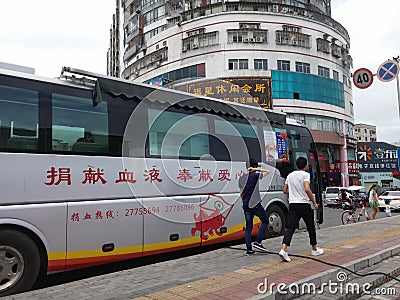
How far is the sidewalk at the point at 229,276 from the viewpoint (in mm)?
4277

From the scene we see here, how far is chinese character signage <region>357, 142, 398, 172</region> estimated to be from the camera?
159 ft

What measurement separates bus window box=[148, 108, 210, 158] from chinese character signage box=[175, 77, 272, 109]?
2493 cm

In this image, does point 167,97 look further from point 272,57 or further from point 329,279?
point 272,57

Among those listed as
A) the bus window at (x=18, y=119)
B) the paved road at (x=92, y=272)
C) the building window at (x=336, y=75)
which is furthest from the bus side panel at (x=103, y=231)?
the building window at (x=336, y=75)

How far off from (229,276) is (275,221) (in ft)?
14.3

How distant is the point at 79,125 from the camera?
5.72m

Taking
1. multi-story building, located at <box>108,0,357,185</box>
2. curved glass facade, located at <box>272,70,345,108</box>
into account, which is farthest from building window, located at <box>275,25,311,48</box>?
curved glass facade, located at <box>272,70,345,108</box>

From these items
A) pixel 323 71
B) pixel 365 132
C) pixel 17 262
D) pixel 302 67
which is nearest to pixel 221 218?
pixel 17 262

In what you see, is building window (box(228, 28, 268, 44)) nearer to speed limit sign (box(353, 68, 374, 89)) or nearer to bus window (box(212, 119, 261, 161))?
speed limit sign (box(353, 68, 374, 89))

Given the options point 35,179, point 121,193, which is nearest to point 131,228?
point 121,193

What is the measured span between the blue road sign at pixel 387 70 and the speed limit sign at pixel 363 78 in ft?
0.91

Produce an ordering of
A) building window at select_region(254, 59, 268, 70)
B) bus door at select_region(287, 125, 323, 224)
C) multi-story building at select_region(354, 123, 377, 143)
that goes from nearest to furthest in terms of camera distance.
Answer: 1. bus door at select_region(287, 125, 323, 224)
2. building window at select_region(254, 59, 268, 70)
3. multi-story building at select_region(354, 123, 377, 143)

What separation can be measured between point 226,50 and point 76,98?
35429 millimetres

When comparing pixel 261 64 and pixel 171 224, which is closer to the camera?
pixel 171 224
